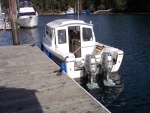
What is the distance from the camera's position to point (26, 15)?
49.2 m

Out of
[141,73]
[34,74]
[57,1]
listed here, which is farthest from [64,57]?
[57,1]

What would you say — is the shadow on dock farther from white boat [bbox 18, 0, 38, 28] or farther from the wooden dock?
white boat [bbox 18, 0, 38, 28]

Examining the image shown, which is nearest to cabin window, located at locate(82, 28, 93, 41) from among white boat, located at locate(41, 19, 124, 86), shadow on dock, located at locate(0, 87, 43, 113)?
white boat, located at locate(41, 19, 124, 86)

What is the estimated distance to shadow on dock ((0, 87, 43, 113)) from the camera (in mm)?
6993

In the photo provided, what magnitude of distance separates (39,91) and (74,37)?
7.44m

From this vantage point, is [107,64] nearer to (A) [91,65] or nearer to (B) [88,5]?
(A) [91,65]

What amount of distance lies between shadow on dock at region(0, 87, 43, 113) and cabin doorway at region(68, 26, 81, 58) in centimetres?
672

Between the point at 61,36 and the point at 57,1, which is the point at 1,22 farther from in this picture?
the point at 57,1

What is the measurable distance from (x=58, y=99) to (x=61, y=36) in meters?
7.21

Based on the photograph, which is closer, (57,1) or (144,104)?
(144,104)

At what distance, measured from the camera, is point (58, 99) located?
766 centimetres

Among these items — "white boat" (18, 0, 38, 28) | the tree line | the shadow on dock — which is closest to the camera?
the shadow on dock

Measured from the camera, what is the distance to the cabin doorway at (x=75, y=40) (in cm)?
1488

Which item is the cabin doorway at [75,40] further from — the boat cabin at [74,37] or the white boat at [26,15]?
the white boat at [26,15]
